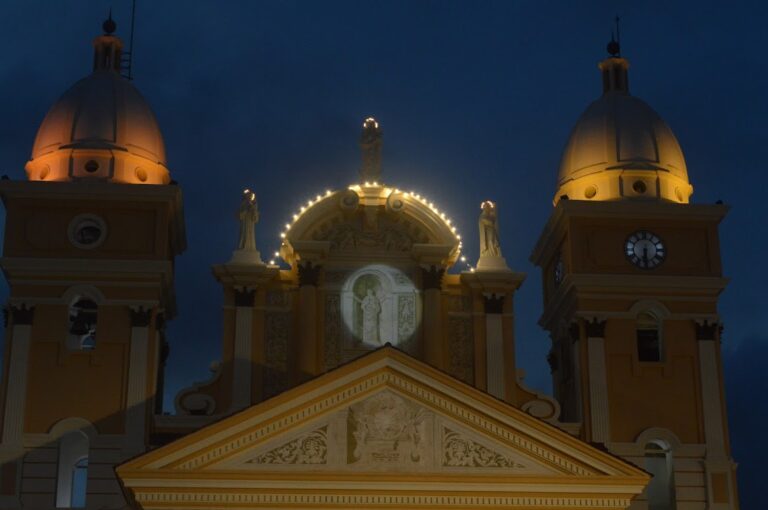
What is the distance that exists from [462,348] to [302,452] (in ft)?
37.2

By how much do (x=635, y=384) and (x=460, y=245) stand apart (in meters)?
6.39

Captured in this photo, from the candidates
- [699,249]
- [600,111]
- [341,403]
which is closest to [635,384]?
[699,249]

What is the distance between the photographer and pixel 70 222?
4431cm

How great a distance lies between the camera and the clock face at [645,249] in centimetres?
4578

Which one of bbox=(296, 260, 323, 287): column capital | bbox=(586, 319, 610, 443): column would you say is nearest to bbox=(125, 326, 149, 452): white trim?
bbox=(296, 260, 323, 287): column capital

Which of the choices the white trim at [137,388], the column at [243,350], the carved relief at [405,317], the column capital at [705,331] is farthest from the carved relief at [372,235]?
the column capital at [705,331]

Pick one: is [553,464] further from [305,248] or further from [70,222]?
[70,222]

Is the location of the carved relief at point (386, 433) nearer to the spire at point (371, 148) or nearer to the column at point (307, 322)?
the column at point (307, 322)

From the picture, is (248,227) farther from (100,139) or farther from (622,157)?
(622,157)

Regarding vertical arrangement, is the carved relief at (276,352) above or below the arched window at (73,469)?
above

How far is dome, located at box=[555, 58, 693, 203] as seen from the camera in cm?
4738

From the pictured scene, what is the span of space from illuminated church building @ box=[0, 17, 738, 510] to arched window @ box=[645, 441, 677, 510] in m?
0.06

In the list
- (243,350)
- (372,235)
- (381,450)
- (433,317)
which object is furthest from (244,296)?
(381,450)

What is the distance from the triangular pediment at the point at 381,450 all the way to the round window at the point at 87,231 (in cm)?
1168
